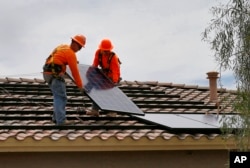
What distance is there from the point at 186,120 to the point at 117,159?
1912 mm

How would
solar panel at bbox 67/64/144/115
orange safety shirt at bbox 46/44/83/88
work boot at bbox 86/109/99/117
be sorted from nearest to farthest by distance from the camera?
orange safety shirt at bbox 46/44/83/88 < solar panel at bbox 67/64/144/115 < work boot at bbox 86/109/99/117

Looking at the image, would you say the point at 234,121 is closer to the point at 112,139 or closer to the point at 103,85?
the point at 112,139

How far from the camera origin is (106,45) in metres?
12.3

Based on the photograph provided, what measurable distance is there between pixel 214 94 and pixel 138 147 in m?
5.22

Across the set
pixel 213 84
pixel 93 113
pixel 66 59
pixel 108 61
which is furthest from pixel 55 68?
pixel 213 84

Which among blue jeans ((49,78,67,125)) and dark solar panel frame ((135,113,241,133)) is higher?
blue jeans ((49,78,67,125))

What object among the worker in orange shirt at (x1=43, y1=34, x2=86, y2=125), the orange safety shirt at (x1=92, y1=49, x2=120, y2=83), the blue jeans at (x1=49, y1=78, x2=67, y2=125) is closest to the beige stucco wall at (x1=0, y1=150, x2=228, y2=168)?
the worker in orange shirt at (x1=43, y1=34, x2=86, y2=125)

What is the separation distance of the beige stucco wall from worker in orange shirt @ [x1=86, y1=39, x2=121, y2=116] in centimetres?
171

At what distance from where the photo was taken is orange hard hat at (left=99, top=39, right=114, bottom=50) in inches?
483

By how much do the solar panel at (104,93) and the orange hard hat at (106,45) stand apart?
24.5 inches

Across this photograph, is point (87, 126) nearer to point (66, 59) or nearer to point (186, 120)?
point (66, 59)

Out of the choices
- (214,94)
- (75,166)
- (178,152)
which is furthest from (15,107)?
(214,94)

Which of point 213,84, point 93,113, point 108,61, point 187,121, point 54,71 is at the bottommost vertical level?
point 187,121

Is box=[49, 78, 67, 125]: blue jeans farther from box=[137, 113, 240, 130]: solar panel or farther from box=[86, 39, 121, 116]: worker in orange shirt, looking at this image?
box=[137, 113, 240, 130]: solar panel
